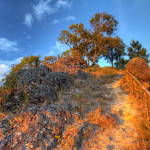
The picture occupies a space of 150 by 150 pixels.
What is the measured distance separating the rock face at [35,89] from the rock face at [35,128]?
0.74 metres

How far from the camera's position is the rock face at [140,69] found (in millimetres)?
6090

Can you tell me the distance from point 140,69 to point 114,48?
1893cm

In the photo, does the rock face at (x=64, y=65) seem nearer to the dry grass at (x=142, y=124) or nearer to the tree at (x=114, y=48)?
the dry grass at (x=142, y=124)

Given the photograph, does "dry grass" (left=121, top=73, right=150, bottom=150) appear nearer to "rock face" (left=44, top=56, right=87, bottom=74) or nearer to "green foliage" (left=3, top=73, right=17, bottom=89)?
"green foliage" (left=3, top=73, right=17, bottom=89)

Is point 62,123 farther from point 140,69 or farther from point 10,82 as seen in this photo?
point 140,69

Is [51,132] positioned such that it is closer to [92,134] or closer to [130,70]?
[92,134]

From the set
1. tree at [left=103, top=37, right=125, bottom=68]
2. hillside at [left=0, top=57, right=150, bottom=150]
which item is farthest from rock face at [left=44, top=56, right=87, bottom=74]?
tree at [left=103, top=37, right=125, bottom=68]

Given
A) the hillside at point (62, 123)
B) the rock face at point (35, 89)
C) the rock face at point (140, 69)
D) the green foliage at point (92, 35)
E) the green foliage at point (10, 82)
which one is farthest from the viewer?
the green foliage at point (92, 35)

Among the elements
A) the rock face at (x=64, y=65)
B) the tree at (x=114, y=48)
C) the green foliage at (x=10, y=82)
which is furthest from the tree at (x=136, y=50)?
the green foliage at (x=10, y=82)

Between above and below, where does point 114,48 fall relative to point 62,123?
above

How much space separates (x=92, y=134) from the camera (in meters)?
3.08

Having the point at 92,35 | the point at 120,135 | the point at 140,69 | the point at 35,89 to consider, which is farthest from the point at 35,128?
the point at 92,35

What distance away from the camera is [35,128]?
9.65ft

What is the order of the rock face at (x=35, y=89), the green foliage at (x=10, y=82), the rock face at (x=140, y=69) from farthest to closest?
the rock face at (x=140, y=69)
the green foliage at (x=10, y=82)
the rock face at (x=35, y=89)
